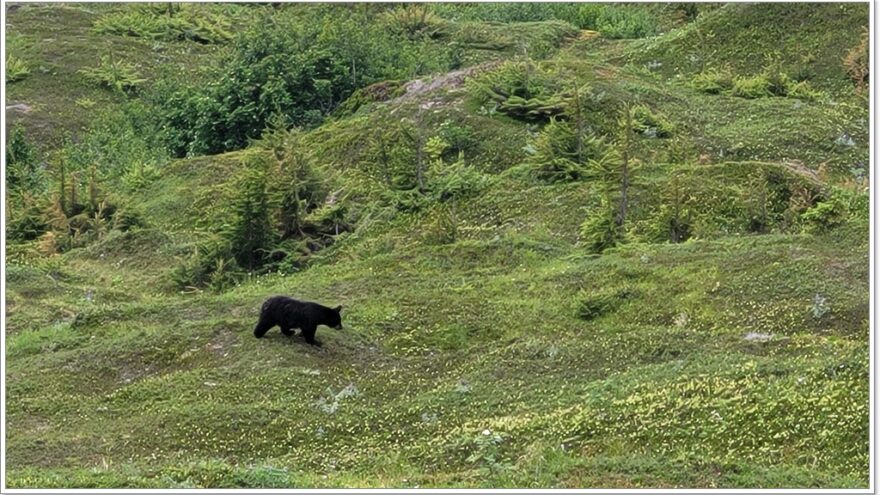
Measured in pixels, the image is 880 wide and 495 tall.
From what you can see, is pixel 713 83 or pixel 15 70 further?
pixel 15 70

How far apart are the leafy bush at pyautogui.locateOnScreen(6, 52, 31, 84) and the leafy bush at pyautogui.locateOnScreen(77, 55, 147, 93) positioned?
79.3 inches

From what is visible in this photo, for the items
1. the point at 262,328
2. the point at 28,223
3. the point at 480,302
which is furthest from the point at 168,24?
the point at 262,328

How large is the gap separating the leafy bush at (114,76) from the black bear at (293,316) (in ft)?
95.4

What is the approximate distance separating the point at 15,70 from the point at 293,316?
3040 cm

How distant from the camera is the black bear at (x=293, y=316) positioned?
20.4 m

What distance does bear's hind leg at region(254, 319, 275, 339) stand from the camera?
20.6 meters

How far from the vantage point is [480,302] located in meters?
23.0

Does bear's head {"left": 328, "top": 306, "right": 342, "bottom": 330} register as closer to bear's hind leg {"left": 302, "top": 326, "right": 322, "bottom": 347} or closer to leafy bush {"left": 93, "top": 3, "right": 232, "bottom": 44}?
bear's hind leg {"left": 302, "top": 326, "right": 322, "bottom": 347}

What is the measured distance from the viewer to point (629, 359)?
19.2 meters

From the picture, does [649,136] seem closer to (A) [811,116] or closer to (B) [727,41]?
(A) [811,116]

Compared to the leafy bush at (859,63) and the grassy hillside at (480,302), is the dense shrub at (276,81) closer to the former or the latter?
the grassy hillside at (480,302)

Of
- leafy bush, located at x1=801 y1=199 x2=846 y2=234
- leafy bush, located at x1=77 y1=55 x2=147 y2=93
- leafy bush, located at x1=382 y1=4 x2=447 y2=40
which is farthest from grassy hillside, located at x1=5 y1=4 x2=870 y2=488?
leafy bush, located at x1=382 y1=4 x2=447 y2=40

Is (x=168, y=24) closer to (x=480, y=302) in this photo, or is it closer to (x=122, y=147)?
(x=122, y=147)

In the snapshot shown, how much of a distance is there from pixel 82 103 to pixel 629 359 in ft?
104
